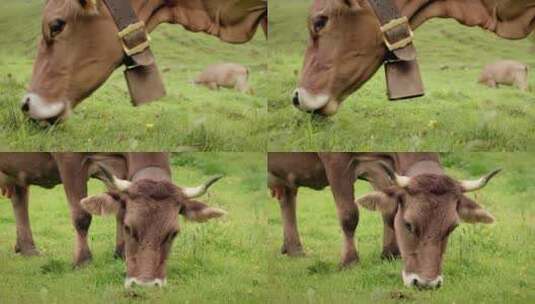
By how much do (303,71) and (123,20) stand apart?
0.82 meters

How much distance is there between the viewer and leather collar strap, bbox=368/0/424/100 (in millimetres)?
4695

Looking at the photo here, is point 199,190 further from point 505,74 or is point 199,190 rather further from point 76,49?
point 505,74

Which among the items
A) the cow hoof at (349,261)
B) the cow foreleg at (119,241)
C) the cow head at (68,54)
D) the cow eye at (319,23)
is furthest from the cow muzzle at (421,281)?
the cow head at (68,54)

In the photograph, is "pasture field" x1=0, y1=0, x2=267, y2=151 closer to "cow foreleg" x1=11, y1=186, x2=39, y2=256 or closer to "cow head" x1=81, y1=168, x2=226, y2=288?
"cow head" x1=81, y1=168, x2=226, y2=288

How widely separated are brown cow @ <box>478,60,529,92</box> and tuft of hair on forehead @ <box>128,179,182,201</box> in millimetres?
1523

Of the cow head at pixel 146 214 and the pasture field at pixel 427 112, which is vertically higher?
the pasture field at pixel 427 112

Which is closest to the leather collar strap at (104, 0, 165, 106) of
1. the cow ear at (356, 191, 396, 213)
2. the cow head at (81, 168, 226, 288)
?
the cow head at (81, 168, 226, 288)

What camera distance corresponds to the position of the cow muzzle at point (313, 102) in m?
4.81

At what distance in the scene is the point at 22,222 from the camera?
17.4 feet

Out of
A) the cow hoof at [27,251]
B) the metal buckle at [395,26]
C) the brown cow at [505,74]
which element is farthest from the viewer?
the cow hoof at [27,251]

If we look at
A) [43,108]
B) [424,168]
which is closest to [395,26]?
[424,168]

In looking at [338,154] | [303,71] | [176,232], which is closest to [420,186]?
[338,154]

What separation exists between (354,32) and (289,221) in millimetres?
982

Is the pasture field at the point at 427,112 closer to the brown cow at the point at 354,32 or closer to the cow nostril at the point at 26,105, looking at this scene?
the brown cow at the point at 354,32
